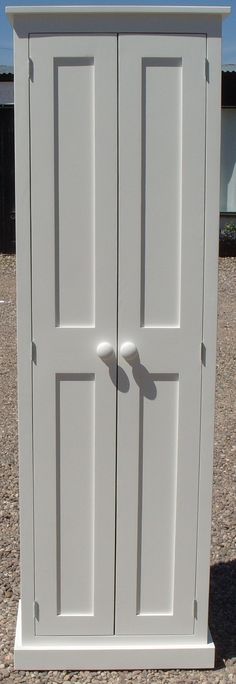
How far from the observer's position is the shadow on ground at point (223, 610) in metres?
3.76

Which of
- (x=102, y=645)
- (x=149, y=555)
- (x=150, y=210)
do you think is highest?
(x=150, y=210)

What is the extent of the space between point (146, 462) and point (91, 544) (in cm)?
39

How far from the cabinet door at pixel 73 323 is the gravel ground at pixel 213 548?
0.78 ft

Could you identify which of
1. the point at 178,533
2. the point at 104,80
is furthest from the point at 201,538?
the point at 104,80

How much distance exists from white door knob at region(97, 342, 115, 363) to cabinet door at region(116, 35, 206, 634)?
0.05 m

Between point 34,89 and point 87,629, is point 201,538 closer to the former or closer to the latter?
point 87,629

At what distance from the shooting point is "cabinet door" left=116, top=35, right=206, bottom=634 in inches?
126

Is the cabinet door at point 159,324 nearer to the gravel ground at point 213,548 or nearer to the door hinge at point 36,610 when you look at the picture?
the gravel ground at point 213,548

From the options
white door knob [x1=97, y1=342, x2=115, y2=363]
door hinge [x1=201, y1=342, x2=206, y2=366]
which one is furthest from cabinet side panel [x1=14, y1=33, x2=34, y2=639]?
door hinge [x1=201, y1=342, x2=206, y2=366]

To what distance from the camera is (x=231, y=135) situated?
1748 centimetres

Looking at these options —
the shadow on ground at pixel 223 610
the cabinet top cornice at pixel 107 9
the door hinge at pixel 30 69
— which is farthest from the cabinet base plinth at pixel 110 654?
the cabinet top cornice at pixel 107 9

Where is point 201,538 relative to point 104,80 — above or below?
below

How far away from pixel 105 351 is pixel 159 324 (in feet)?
0.76

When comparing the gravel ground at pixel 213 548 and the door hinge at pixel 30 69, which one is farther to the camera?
the gravel ground at pixel 213 548
